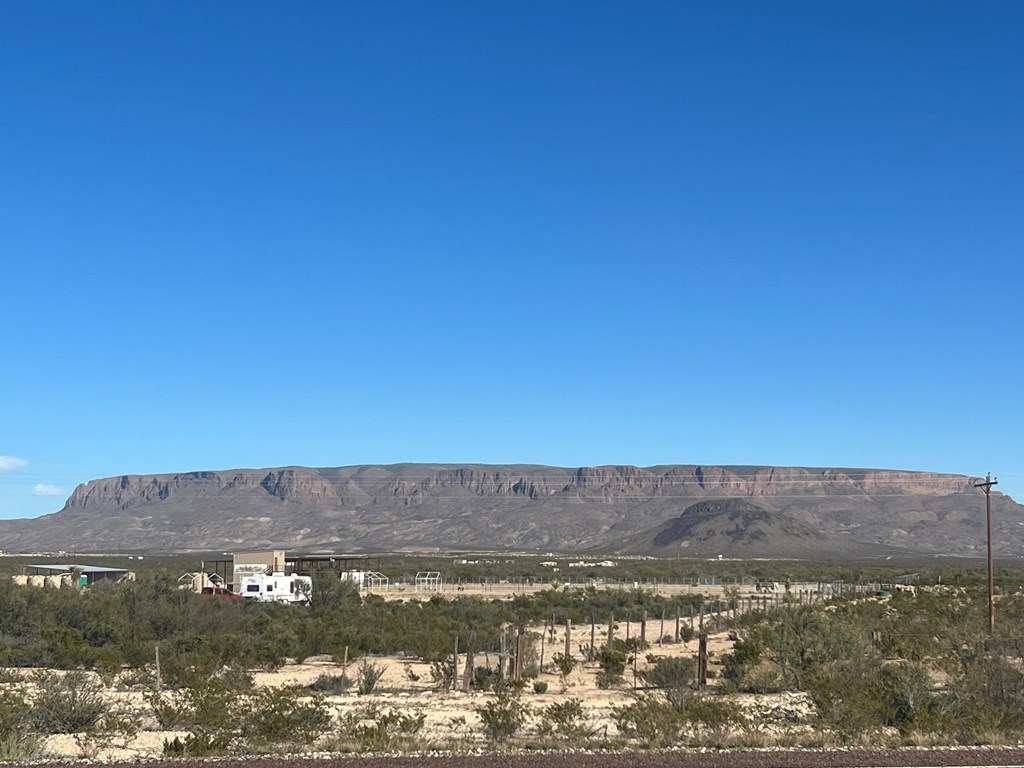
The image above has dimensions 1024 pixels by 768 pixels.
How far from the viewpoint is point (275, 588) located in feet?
172

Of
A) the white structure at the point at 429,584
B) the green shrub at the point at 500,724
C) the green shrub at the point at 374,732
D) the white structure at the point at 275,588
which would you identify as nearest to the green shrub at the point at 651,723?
the green shrub at the point at 500,724

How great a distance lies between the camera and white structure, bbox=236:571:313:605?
2023 inches

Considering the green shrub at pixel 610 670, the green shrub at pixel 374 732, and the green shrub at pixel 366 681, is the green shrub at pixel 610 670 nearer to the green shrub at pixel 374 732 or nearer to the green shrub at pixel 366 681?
the green shrub at pixel 366 681

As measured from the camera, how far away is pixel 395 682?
26.7 meters

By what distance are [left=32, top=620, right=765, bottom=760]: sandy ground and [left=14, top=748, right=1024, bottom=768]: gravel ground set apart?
180 centimetres

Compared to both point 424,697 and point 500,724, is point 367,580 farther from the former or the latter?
point 500,724

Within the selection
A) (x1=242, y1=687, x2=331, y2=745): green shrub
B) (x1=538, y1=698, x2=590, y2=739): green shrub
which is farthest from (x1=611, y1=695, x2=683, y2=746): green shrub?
(x1=242, y1=687, x2=331, y2=745): green shrub

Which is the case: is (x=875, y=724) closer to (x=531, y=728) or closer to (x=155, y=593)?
(x=531, y=728)

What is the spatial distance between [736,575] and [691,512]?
10245 cm

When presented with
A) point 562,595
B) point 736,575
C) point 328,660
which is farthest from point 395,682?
point 736,575

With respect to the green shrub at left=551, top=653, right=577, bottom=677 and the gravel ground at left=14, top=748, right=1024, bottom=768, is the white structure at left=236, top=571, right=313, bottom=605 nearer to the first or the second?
the green shrub at left=551, top=653, right=577, bottom=677

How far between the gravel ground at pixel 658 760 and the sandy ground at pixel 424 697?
1.80 meters

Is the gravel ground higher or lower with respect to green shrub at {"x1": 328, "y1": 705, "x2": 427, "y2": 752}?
higher

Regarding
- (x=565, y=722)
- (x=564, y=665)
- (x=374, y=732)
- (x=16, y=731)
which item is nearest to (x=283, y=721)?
(x=374, y=732)
